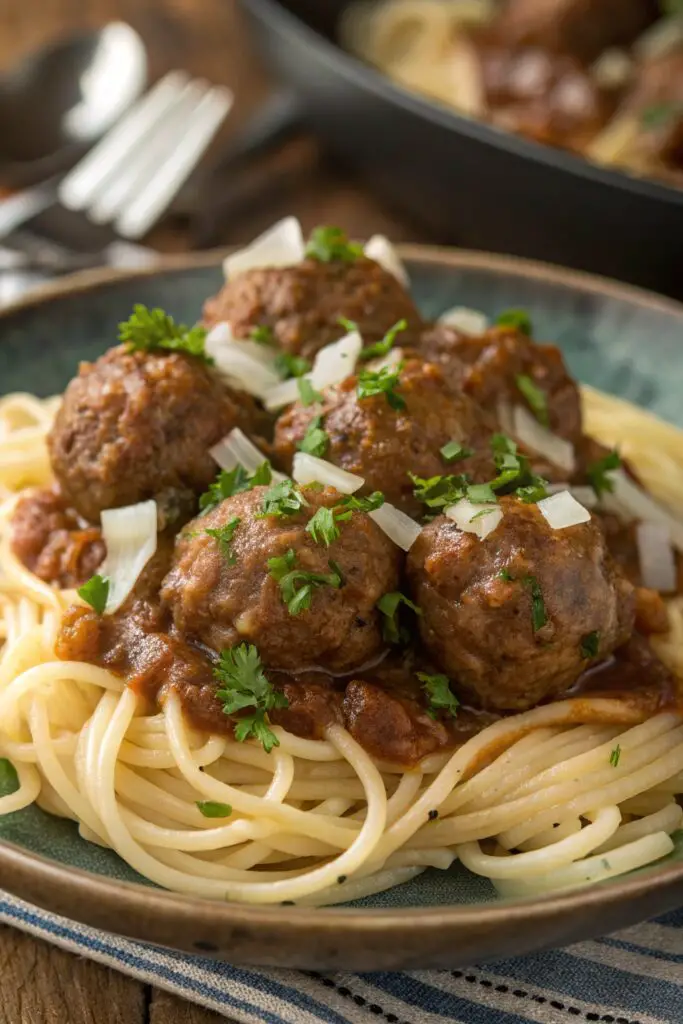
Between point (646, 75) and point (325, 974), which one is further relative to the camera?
point (646, 75)

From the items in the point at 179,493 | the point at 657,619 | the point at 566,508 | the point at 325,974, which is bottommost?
the point at 325,974

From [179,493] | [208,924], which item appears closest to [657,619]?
[179,493]

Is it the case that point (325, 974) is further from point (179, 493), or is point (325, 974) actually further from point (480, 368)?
point (480, 368)

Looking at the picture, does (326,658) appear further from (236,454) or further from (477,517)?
(236,454)

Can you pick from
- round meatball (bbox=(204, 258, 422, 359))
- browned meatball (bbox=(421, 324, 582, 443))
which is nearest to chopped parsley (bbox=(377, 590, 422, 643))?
browned meatball (bbox=(421, 324, 582, 443))

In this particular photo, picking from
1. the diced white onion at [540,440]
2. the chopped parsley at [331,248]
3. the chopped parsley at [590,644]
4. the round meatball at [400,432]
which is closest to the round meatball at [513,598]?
the chopped parsley at [590,644]

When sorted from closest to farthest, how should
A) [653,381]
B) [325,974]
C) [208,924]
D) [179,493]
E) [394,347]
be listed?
[208,924]
[325,974]
[179,493]
[394,347]
[653,381]
